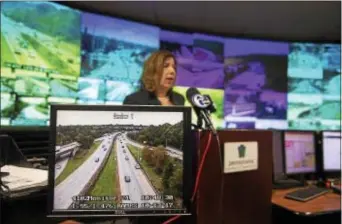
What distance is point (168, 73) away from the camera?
1.86 meters

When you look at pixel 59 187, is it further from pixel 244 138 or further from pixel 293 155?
pixel 293 155

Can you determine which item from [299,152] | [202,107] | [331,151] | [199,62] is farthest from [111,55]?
[202,107]

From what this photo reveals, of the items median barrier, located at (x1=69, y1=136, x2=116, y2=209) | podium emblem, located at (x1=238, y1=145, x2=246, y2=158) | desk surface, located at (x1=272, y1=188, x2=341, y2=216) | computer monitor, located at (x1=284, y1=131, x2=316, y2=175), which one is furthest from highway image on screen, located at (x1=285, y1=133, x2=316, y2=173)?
median barrier, located at (x1=69, y1=136, x2=116, y2=209)

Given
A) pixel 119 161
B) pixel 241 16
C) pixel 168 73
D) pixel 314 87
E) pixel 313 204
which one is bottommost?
pixel 313 204

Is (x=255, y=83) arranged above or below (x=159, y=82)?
above

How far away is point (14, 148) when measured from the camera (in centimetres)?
123

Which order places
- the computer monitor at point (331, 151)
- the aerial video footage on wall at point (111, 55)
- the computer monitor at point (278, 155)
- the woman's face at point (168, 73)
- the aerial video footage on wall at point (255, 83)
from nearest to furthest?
1. the woman's face at point (168, 73)
2. the computer monitor at point (278, 155)
3. the computer monitor at point (331, 151)
4. the aerial video footage on wall at point (111, 55)
5. the aerial video footage on wall at point (255, 83)

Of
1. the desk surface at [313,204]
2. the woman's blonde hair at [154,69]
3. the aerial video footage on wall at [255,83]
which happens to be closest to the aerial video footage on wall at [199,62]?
the aerial video footage on wall at [255,83]

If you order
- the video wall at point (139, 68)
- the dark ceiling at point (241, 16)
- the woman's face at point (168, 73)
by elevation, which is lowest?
the woman's face at point (168, 73)

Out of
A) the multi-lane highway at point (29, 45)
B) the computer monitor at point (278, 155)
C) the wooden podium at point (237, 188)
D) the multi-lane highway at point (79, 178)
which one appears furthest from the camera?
the multi-lane highway at point (29, 45)

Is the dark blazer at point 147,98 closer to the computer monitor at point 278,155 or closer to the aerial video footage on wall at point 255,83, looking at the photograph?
the computer monitor at point 278,155

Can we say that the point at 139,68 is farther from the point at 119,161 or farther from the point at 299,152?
the point at 119,161

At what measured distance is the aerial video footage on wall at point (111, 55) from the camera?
133 inches

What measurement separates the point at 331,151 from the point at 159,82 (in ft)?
4.41
